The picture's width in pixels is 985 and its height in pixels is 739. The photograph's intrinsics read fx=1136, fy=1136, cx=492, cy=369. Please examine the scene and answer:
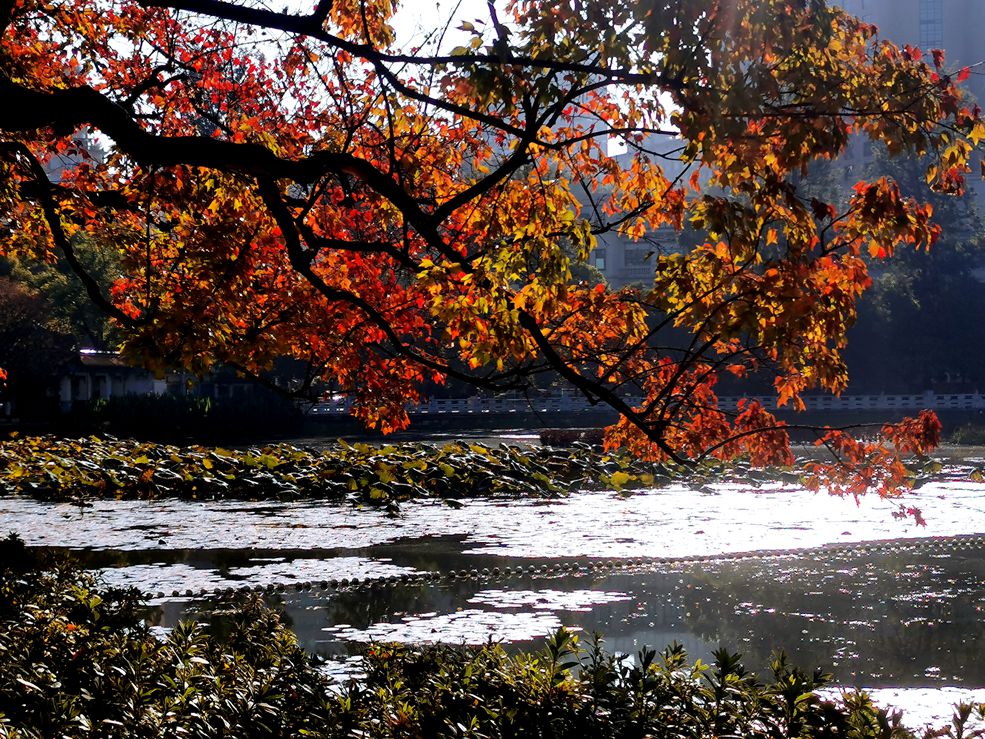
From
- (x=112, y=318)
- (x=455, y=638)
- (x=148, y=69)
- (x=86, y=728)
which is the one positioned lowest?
(x=455, y=638)

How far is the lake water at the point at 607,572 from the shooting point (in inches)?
323

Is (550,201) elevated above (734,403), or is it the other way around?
(550,201)

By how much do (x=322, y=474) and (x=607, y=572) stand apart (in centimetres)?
925

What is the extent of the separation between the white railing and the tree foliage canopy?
1597 inches

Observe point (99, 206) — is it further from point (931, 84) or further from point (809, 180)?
point (809, 180)

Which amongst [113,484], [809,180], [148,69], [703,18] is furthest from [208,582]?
[809,180]

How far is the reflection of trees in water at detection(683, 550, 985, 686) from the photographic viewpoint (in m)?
7.62

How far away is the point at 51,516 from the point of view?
52.7 feet

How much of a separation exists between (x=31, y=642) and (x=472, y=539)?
849cm

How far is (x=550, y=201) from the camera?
806cm

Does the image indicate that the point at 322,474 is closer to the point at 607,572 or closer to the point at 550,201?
the point at 607,572

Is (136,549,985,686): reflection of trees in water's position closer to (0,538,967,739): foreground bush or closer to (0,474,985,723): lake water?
(0,474,985,723): lake water

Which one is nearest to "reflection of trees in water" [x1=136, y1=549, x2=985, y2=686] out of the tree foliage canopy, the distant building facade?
the tree foliage canopy

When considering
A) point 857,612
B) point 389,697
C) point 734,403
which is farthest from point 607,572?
point 734,403
